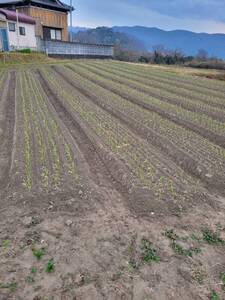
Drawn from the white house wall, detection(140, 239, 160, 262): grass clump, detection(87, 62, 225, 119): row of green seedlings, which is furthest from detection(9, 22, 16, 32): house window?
detection(140, 239, 160, 262): grass clump

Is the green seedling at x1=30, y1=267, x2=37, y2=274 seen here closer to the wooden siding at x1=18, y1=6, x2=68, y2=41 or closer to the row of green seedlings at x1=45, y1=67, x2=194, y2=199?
the row of green seedlings at x1=45, y1=67, x2=194, y2=199

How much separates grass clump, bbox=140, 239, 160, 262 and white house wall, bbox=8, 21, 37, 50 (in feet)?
92.5

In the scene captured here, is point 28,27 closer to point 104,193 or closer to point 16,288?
point 104,193

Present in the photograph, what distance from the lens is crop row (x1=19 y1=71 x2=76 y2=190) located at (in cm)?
604

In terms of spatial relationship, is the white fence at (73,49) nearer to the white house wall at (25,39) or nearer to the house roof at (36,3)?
the white house wall at (25,39)

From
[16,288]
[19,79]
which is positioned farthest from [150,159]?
[19,79]

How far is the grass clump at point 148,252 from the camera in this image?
13.2 ft

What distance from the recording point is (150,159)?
7.21 meters

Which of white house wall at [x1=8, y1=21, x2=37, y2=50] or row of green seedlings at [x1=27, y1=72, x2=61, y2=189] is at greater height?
white house wall at [x1=8, y1=21, x2=37, y2=50]

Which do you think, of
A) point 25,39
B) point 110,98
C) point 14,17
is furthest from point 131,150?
point 25,39

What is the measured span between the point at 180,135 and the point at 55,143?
A: 4.22m

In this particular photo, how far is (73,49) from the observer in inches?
1281

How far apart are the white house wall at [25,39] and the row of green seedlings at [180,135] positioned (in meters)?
18.2

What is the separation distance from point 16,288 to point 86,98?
36.8 feet
